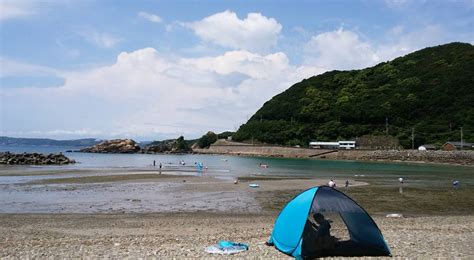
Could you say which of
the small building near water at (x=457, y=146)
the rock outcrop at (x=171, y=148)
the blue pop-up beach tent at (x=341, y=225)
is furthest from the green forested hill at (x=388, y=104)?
the blue pop-up beach tent at (x=341, y=225)

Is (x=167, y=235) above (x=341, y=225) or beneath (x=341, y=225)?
beneath

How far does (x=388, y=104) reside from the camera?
474ft

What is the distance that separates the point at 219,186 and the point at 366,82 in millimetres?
156051

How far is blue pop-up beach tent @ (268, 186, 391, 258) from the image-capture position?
37.0ft

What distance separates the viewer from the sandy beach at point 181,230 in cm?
1113

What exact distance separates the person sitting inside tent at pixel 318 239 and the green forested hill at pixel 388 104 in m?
113

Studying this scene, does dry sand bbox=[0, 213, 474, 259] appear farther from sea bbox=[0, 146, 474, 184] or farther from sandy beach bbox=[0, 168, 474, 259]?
sea bbox=[0, 146, 474, 184]

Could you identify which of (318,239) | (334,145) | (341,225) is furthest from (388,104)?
(318,239)

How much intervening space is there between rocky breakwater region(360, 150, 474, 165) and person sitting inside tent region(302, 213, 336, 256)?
85.2 metres

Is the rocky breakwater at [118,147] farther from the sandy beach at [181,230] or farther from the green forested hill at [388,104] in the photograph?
the sandy beach at [181,230]

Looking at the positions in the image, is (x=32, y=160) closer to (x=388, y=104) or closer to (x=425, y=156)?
(x=425, y=156)

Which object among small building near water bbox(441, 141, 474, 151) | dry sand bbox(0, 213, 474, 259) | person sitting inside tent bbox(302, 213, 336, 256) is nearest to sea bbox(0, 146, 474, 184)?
small building near water bbox(441, 141, 474, 151)

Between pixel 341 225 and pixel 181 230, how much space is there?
6.42 metres

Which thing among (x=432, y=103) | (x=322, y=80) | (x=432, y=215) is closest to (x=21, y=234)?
(x=432, y=215)
